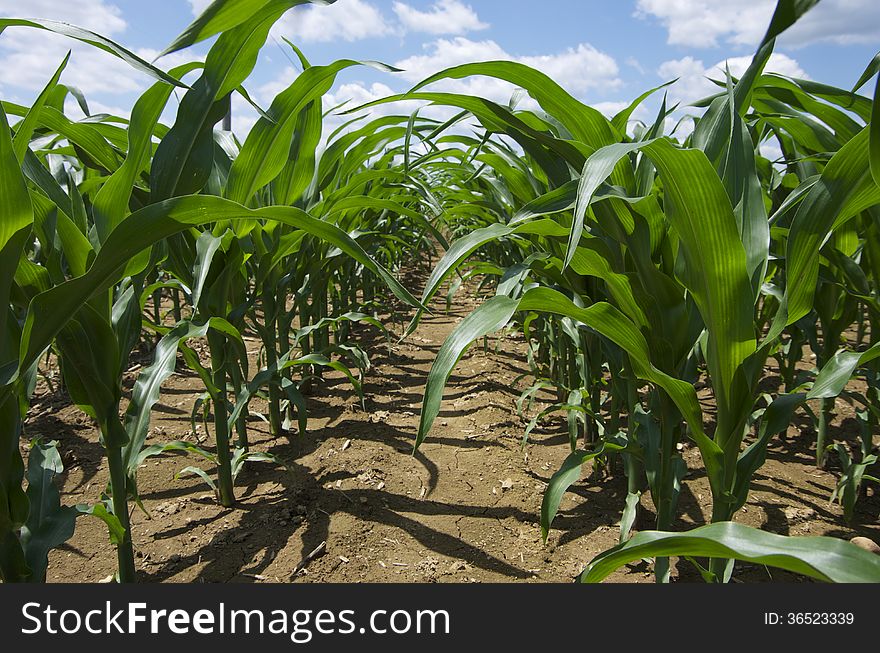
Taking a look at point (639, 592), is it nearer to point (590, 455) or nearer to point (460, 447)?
point (590, 455)

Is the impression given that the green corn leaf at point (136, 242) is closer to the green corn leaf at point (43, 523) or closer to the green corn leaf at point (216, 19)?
the green corn leaf at point (216, 19)

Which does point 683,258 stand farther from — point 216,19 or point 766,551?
point 216,19

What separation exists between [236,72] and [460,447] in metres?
1.25

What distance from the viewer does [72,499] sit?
1.50 m

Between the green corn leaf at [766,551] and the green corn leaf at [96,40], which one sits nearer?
the green corn leaf at [766,551]

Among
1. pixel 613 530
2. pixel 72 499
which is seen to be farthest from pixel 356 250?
pixel 72 499

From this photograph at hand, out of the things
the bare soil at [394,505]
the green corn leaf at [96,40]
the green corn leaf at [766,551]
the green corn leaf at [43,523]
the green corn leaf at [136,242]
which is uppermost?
the green corn leaf at [96,40]

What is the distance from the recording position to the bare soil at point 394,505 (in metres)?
1.20

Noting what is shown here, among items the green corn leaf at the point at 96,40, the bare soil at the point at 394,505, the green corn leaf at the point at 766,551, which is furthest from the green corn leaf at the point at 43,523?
the green corn leaf at the point at 766,551

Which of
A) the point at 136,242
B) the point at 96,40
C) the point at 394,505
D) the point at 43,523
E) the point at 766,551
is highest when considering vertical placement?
the point at 96,40

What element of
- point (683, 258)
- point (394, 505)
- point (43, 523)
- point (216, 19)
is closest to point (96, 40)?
point (216, 19)

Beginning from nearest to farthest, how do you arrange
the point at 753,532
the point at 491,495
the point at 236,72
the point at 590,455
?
the point at 753,532
the point at 236,72
the point at 590,455
the point at 491,495

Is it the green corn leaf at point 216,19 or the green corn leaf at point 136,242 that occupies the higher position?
the green corn leaf at point 216,19

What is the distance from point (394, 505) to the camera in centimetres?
142
